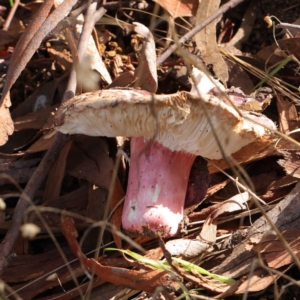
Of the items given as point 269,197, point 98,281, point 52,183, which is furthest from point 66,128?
point 269,197

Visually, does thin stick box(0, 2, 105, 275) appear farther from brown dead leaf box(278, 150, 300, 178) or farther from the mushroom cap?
brown dead leaf box(278, 150, 300, 178)

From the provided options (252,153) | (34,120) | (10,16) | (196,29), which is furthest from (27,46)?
(252,153)

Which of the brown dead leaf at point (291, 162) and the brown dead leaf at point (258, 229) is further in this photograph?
the brown dead leaf at point (291, 162)

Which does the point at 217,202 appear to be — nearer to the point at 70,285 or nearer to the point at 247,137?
the point at 247,137

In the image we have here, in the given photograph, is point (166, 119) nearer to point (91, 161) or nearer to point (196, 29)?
point (91, 161)

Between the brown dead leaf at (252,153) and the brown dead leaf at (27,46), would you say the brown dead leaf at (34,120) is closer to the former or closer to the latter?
the brown dead leaf at (27,46)

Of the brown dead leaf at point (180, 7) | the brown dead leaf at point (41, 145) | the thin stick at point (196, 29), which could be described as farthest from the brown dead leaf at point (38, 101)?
the brown dead leaf at point (180, 7)
